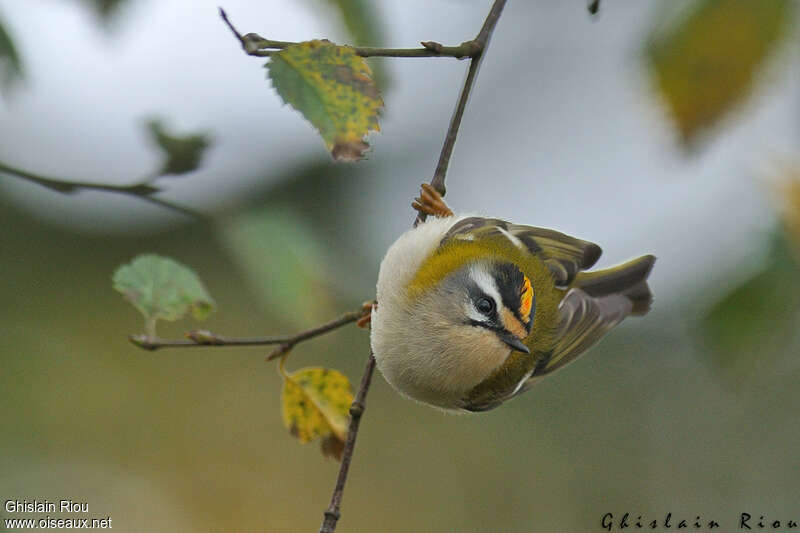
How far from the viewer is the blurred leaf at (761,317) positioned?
3.15ft

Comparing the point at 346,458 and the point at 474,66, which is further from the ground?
the point at 474,66

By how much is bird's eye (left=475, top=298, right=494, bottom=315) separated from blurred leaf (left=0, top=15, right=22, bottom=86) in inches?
37.0

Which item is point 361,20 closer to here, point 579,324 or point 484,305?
point 484,305

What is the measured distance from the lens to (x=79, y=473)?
3.90 meters

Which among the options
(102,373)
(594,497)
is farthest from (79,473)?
(594,497)

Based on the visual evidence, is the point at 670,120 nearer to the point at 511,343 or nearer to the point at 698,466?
the point at 511,343

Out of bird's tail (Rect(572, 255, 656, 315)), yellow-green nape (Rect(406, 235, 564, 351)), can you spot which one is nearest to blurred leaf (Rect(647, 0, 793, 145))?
yellow-green nape (Rect(406, 235, 564, 351))

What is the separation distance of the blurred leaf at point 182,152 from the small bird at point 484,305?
58 cm

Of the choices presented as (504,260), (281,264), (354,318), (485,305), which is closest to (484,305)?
(485,305)

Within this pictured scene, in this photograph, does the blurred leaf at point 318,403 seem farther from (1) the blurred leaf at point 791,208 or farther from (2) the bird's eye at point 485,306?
(1) the blurred leaf at point 791,208

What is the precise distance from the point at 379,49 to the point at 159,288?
0.60 m

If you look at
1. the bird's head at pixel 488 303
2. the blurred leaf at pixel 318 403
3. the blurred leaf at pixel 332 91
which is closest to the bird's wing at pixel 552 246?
the bird's head at pixel 488 303

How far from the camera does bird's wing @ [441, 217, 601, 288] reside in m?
2.05

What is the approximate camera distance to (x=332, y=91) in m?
0.88
